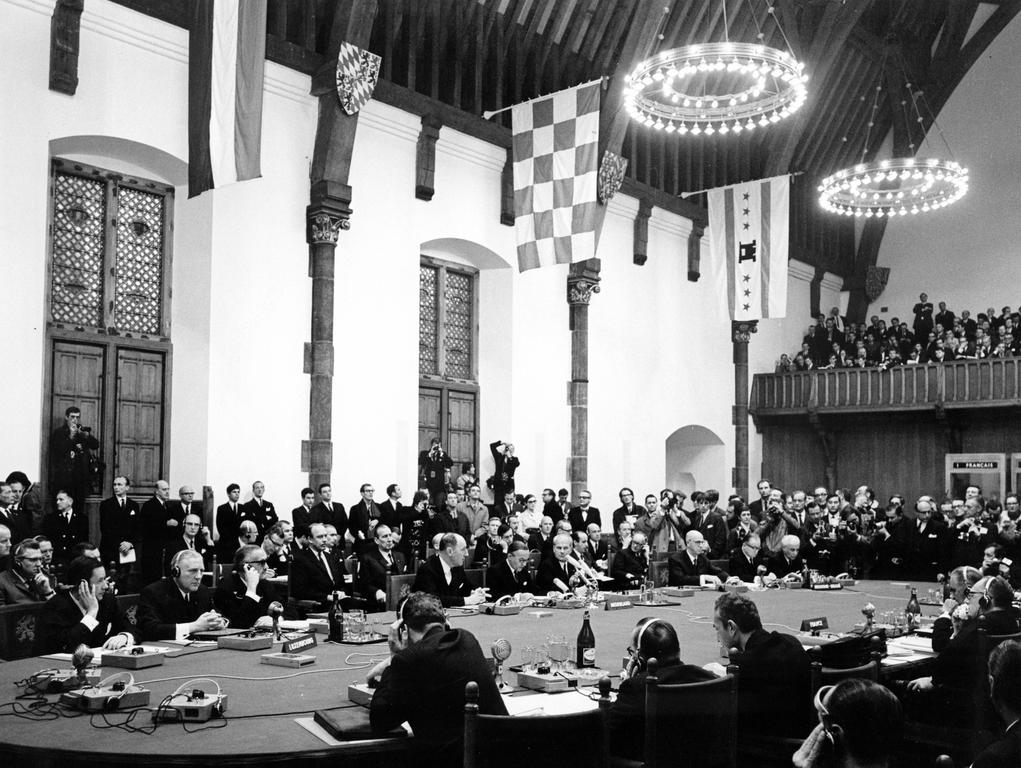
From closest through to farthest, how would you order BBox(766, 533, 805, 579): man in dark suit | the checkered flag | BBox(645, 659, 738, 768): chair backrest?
BBox(645, 659, 738, 768): chair backrest
BBox(766, 533, 805, 579): man in dark suit
the checkered flag

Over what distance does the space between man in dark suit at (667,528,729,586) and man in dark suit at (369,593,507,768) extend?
6.32 metres

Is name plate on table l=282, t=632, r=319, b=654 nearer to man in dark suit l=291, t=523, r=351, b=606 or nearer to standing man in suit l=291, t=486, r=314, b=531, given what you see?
man in dark suit l=291, t=523, r=351, b=606

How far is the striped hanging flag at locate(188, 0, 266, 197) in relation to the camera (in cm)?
943

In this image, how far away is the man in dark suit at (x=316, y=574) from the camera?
27.3ft

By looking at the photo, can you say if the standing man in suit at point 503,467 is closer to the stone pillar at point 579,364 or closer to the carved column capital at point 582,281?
the stone pillar at point 579,364

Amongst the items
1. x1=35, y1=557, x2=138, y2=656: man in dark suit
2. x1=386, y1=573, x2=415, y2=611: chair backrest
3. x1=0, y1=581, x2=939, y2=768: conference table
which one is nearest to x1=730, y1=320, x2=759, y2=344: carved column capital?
x1=0, y1=581, x2=939, y2=768: conference table

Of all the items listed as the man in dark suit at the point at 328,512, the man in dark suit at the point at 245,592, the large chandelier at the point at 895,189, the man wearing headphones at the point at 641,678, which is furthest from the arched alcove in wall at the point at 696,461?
the man wearing headphones at the point at 641,678

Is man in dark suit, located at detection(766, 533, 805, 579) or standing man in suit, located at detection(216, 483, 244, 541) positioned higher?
standing man in suit, located at detection(216, 483, 244, 541)

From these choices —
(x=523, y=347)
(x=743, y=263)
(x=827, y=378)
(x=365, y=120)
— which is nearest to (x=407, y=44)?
(x=365, y=120)

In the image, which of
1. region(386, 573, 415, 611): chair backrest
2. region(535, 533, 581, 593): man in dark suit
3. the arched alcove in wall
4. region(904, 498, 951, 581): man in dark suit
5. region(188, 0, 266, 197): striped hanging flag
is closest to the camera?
region(386, 573, 415, 611): chair backrest

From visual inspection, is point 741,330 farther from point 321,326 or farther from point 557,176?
point 321,326

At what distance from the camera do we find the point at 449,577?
826 centimetres

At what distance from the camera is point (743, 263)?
16.5 metres

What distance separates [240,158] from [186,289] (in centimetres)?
268
